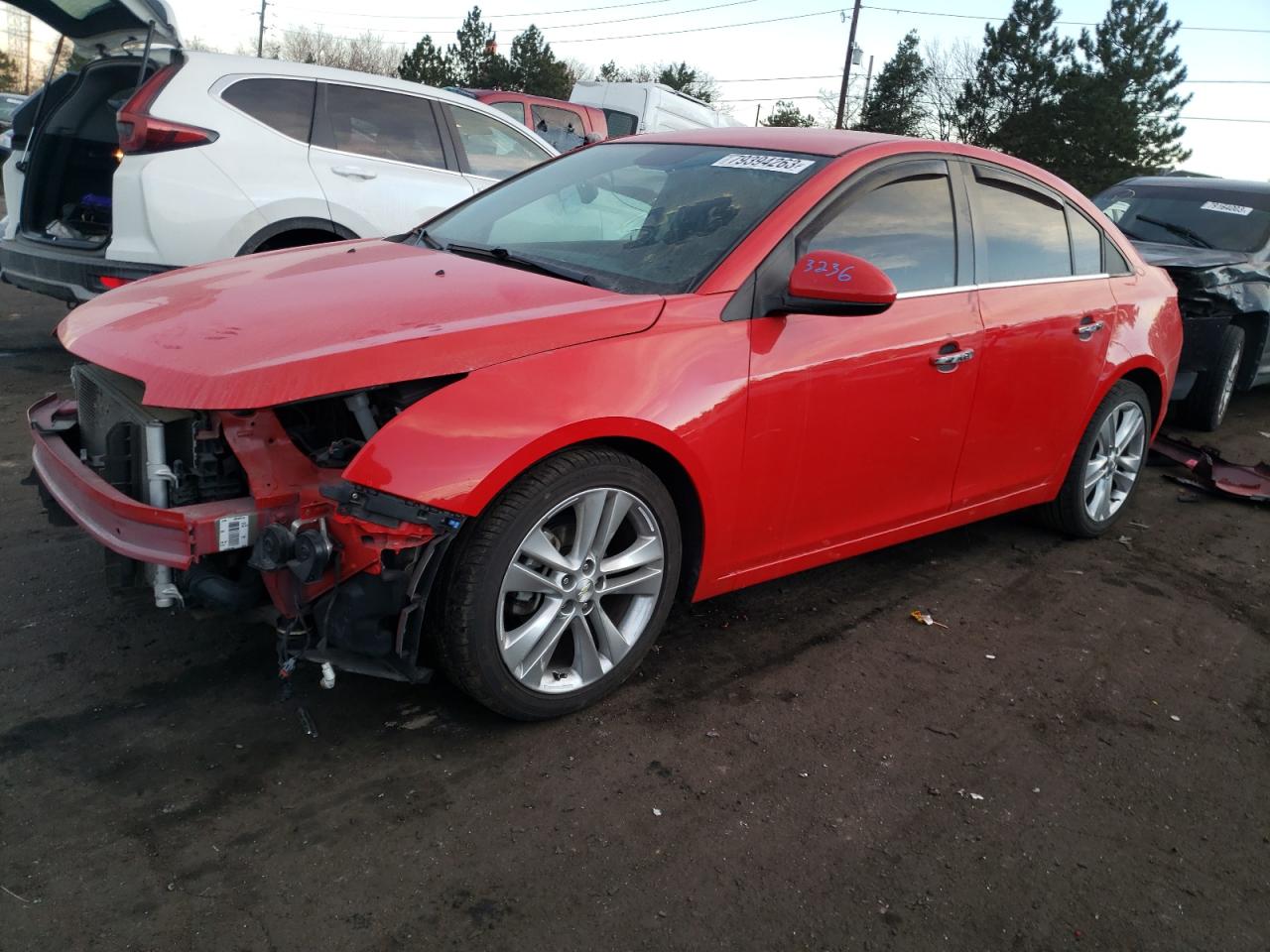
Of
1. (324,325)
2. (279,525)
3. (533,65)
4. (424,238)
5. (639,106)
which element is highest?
(533,65)

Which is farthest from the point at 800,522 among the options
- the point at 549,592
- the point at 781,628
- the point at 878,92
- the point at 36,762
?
the point at 878,92

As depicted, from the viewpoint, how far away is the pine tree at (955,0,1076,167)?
131 ft

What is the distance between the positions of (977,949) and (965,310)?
2.27m

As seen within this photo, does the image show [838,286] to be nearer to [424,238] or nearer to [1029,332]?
[1029,332]

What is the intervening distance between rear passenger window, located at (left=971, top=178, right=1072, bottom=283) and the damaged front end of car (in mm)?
2378

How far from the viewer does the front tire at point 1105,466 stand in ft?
15.3

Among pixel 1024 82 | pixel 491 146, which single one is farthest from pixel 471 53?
pixel 491 146

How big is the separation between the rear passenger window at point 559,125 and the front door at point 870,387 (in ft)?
39.8

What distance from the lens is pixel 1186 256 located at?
23.9ft

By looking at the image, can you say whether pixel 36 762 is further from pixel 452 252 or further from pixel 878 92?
pixel 878 92

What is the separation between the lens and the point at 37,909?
215 cm

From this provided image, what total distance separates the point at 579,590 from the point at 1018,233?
2.48 metres

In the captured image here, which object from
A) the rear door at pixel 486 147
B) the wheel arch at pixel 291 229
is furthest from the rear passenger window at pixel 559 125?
the wheel arch at pixel 291 229

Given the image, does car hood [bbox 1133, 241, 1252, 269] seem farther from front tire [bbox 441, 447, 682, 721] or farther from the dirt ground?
front tire [bbox 441, 447, 682, 721]
